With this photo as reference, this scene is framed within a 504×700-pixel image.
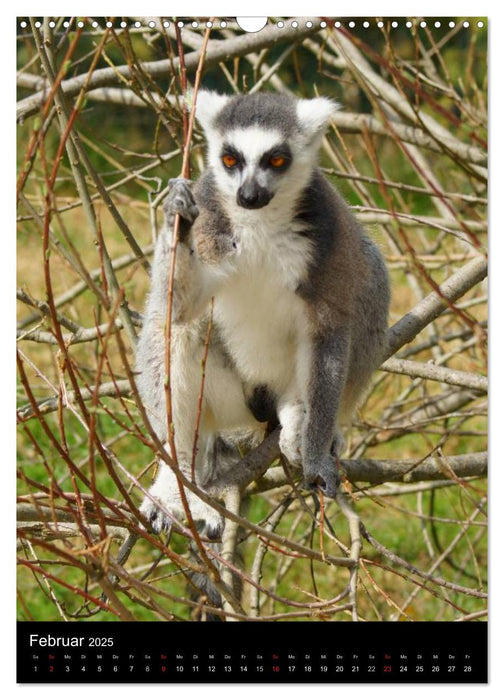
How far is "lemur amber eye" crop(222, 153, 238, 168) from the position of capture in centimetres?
256

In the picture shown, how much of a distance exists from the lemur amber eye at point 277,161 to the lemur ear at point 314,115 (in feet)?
0.60

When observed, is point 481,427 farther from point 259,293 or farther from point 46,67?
point 46,67

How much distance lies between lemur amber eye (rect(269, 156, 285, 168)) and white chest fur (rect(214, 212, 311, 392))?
0.17 metres

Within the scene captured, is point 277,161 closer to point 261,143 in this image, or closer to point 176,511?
point 261,143

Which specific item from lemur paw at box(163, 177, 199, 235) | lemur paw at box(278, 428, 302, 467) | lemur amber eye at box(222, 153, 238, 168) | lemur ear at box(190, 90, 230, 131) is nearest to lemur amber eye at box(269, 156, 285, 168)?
lemur amber eye at box(222, 153, 238, 168)

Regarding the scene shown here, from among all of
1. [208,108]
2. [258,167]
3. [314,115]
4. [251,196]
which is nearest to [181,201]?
[251,196]

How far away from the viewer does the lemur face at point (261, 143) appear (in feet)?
8.30

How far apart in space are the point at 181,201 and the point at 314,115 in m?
0.84

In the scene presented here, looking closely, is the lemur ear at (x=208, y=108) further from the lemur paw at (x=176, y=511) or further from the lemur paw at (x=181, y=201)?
the lemur paw at (x=176, y=511)

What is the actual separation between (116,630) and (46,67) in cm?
143

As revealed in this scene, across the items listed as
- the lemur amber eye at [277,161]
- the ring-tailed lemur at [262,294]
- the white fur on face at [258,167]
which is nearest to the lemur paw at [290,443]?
the ring-tailed lemur at [262,294]

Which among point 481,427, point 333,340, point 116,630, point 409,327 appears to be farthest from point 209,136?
point 481,427

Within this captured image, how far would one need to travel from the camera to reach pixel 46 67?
2.18 m

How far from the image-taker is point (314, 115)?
108 inches
